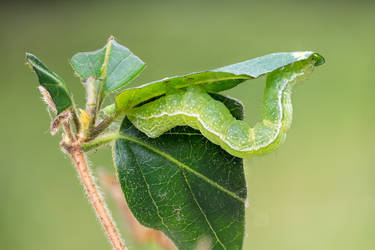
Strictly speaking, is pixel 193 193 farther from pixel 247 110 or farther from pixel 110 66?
pixel 247 110

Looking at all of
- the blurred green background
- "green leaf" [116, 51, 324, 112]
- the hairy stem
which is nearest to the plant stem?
the hairy stem

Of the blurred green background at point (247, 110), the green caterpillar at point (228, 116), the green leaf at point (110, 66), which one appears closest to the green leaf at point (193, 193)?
the green caterpillar at point (228, 116)

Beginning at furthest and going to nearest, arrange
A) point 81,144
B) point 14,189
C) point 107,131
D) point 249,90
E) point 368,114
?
point 368,114 < point 14,189 < point 249,90 < point 107,131 < point 81,144

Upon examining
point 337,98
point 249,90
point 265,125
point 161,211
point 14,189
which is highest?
point 265,125

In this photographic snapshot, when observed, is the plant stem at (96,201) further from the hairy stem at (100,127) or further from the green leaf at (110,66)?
the green leaf at (110,66)

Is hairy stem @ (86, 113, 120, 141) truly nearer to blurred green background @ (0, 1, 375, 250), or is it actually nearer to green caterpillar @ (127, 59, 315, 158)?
green caterpillar @ (127, 59, 315, 158)

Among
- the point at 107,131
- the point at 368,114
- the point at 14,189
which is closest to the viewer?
the point at 107,131

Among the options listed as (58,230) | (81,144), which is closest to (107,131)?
(81,144)

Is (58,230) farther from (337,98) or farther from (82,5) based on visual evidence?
(337,98)
